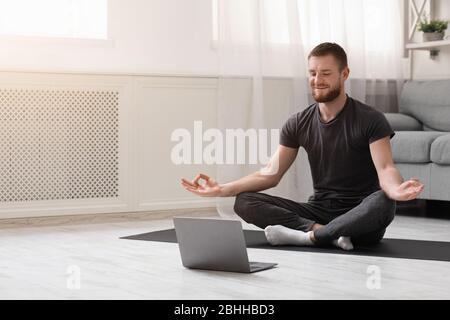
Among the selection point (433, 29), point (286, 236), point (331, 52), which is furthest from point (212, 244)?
point (433, 29)

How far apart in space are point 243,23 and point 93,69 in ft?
3.05

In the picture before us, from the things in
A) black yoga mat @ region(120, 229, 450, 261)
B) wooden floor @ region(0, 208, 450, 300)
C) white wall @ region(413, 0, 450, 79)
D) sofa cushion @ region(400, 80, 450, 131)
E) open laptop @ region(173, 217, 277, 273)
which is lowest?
black yoga mat @ region(120, 229, 450, 261)

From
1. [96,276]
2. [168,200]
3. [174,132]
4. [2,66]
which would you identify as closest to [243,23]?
[174,132]

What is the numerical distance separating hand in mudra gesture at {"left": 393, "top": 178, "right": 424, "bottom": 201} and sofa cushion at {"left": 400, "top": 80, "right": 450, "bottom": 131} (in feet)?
7.38

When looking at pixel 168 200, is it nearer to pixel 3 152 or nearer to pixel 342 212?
pixel 3 152

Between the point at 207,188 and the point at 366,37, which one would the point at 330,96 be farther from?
the point at 366,37

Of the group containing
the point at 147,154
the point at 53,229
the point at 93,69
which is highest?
the point at 93,69

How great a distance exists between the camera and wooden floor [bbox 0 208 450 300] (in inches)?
96.0

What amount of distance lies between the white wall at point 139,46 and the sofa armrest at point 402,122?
1.14 meters

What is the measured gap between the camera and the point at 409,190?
3023mm

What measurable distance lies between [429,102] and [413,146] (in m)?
0.64

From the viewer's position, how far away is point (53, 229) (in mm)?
4242

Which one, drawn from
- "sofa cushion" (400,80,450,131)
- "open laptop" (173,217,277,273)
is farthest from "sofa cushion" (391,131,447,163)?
"open laptop" (173,217,277,273)

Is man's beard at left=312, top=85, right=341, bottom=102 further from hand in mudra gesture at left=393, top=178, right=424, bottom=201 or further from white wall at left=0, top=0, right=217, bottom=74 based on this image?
white wall at left=0, top=0, right=217, bottom=74
